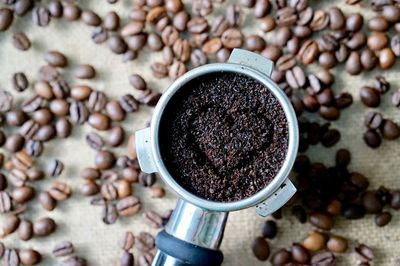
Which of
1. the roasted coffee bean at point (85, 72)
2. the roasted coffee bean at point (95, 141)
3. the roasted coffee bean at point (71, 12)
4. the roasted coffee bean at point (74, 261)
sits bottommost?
the roasted coffee bean at point (74, 261)

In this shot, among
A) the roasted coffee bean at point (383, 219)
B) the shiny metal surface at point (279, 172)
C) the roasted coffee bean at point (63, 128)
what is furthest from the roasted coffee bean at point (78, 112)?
the roasted coffee bean at point (383, 219)

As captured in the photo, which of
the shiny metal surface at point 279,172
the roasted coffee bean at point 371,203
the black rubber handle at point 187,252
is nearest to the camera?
the shiny metal surface at point 279,172

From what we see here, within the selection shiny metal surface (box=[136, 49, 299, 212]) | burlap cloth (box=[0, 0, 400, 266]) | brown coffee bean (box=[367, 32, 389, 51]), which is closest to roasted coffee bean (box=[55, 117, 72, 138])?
burlap cloth (box=[0, 0, 400, 266])

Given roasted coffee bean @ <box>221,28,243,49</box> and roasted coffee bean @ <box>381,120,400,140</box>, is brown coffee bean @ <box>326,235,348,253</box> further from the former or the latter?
roasted coffee bean @ <box>221,28,243,49</box>

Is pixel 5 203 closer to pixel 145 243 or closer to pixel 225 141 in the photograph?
pixel 145 243

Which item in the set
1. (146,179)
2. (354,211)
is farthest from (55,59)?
(354,211)

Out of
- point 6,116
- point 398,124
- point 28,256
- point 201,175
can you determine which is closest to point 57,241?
point 28,256

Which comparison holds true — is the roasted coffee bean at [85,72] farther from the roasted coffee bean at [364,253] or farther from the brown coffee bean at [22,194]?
the roasted coffee bean at [364,253]
